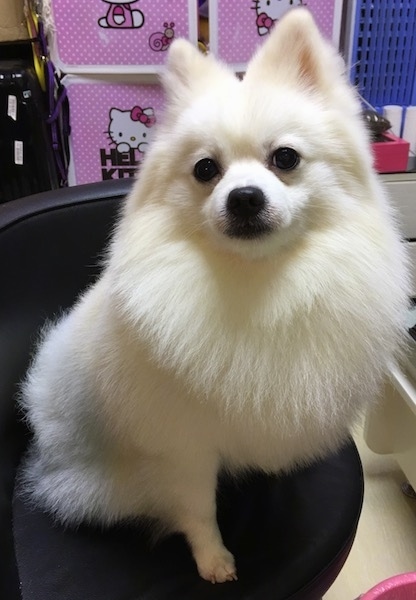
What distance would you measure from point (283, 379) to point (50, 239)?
2.39ft

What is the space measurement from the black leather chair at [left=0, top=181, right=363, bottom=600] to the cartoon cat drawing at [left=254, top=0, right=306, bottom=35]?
944 mm

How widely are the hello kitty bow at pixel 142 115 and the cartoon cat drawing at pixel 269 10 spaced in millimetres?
460

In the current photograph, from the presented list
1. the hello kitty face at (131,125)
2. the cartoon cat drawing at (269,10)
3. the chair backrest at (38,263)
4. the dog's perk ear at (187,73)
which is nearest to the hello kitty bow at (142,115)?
the hello kitty face at (131,125)

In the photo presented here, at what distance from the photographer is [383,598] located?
3.68 ft

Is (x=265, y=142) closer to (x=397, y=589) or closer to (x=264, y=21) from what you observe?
(x=397, y=589)

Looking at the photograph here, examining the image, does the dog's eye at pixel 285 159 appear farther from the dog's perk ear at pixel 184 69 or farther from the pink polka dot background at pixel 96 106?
the pink polka dot background at pixel 96 106

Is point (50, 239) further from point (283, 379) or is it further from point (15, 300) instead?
point (283, 379)

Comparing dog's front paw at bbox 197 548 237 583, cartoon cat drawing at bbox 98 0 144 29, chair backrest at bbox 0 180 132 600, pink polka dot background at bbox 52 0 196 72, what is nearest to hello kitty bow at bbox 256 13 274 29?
pink polka dot background at bbox 52 0 196 72

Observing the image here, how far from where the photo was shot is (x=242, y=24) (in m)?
1.88

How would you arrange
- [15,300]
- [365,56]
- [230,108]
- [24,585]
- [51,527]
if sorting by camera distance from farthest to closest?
[365,56]
[15,300]
[51,527]
[24,585]
[230,108]

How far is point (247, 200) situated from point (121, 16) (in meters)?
1.36

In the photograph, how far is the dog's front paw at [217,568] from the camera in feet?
3.13

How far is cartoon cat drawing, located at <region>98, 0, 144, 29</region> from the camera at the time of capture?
71.9 inches

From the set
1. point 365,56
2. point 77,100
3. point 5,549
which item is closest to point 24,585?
point 5,549
